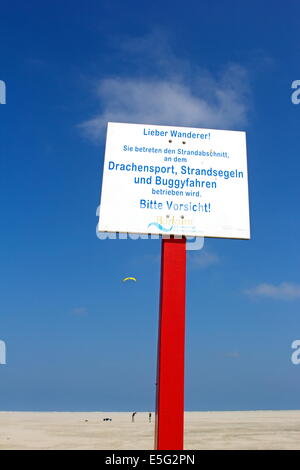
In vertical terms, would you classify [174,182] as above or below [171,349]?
above

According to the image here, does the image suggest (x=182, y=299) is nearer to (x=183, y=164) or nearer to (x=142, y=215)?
(x=142, y=215)

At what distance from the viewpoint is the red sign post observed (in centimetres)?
863

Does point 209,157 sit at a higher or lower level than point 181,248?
higher

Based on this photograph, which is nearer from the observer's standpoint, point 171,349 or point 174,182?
point 171,349

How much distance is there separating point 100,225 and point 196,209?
1.94m

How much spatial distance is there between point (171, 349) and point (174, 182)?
3.28 m

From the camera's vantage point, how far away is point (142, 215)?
9508 mm

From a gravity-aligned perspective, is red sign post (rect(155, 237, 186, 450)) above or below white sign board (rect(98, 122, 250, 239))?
below

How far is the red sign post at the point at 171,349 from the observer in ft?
28.3

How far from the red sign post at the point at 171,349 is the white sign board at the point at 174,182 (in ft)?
1.83

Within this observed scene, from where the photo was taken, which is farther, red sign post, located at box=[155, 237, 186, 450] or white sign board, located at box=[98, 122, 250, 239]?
white sign board, located at box=[98, 122, 250, 239]

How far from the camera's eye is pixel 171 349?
8930mm

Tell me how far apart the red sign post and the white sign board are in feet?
1.83
